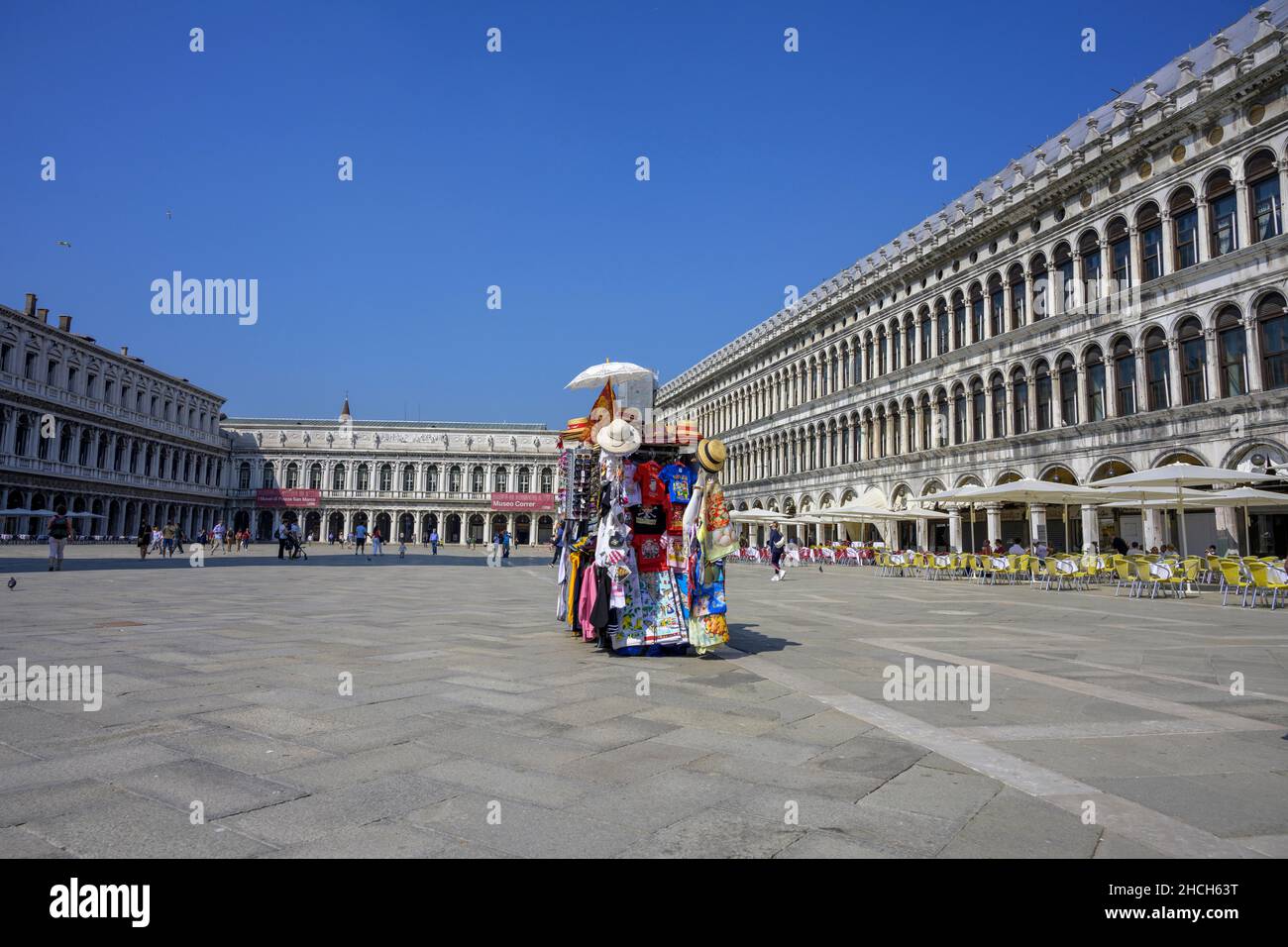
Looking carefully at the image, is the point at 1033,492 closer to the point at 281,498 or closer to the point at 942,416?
the point at 942,416

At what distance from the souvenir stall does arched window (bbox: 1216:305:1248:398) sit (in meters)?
19.9

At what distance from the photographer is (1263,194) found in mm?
19844

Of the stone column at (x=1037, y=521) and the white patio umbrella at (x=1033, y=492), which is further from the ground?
the white patio umbrella at (x=1033, y=492)

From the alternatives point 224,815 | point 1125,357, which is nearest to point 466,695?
point 224,815

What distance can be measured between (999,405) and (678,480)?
25.4 meters

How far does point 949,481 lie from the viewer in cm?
3080

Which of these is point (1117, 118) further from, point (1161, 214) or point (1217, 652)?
point (1217, 652)

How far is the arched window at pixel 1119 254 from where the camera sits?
77.9 feet

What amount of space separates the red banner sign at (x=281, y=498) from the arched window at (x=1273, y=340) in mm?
84035

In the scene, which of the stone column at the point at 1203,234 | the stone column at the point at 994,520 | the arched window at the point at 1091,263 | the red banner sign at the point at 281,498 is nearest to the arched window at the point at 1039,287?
the arched window at the point at 1091,263

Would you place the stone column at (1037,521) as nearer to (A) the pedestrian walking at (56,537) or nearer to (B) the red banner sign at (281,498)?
(A) the pedestrian walking at (56,537)

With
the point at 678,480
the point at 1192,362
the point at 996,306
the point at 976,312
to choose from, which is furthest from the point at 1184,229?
the point at 678,480
